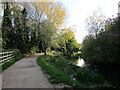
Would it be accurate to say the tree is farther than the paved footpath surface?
Yes

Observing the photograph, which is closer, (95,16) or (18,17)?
(18,17)

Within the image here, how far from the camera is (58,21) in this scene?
63.9 ft

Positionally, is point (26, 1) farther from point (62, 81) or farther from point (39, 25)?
point (62, 81)

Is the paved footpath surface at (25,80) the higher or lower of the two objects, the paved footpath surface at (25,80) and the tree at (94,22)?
the lower

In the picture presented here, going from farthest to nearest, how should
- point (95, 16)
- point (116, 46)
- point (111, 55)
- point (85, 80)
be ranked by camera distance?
point (95, 16)
point (111, 55)
point (116, 46)
point (85, 80)

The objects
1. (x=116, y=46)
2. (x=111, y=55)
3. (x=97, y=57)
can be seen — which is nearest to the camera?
(x=116, y=46)

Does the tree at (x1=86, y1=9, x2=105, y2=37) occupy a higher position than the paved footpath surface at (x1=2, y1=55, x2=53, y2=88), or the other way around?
the tree at (x1=86, y1=9, x2=105, y2=37)

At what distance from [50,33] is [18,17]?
239 inches

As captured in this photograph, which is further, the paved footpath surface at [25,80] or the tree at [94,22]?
the tree at [94,22]

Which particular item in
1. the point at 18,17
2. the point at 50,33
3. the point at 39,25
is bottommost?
the point at 50,33

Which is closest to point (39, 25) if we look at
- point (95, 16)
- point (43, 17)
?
point (43, 17)

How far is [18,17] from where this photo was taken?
18.8 m

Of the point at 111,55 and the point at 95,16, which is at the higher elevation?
the point at 95,16

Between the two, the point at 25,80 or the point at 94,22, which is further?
the point at 94,22
